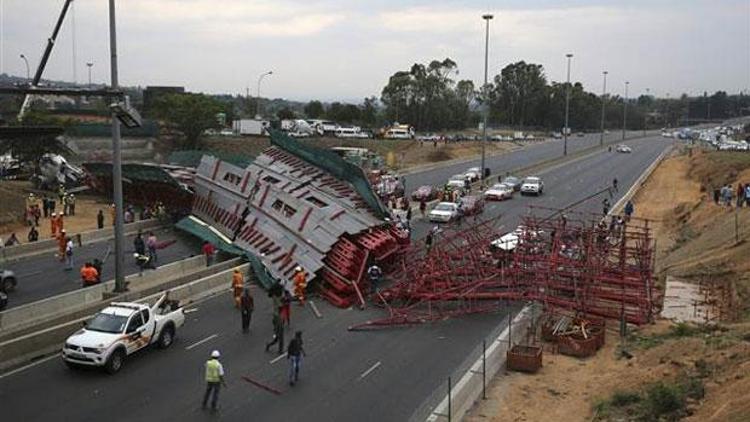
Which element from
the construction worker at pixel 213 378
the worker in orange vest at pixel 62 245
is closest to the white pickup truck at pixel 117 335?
the construction worker at pixel 213 378

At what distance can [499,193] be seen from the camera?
54.9m

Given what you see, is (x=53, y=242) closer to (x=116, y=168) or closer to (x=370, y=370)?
(x=116, y=168)

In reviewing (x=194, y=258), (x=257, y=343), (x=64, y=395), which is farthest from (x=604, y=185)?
(x=64, y=395)

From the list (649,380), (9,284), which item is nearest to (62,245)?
(9,284)

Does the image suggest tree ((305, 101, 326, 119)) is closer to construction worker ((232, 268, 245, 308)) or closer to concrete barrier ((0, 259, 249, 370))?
construction worker ((232, 268, 245, 308))

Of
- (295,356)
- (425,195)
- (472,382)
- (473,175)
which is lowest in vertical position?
(472,382)

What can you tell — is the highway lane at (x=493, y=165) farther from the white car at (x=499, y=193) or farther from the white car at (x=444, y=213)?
the white car at (x=444, y=213)

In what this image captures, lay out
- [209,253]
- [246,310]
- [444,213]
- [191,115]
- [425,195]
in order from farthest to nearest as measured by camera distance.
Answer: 1. [191,115]
2. [425,195]
3. [444,213]
4. [209,253]
5. [246,310]

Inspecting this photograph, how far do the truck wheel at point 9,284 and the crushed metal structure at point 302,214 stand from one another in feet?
26.9

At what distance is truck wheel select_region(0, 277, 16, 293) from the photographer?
25.5m

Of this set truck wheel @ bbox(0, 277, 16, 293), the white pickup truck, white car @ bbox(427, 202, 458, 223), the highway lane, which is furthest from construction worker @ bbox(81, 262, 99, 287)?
the highway lane

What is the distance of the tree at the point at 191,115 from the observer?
83.2 meters

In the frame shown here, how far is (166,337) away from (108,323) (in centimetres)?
198

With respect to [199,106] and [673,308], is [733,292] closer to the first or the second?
[673,308]
